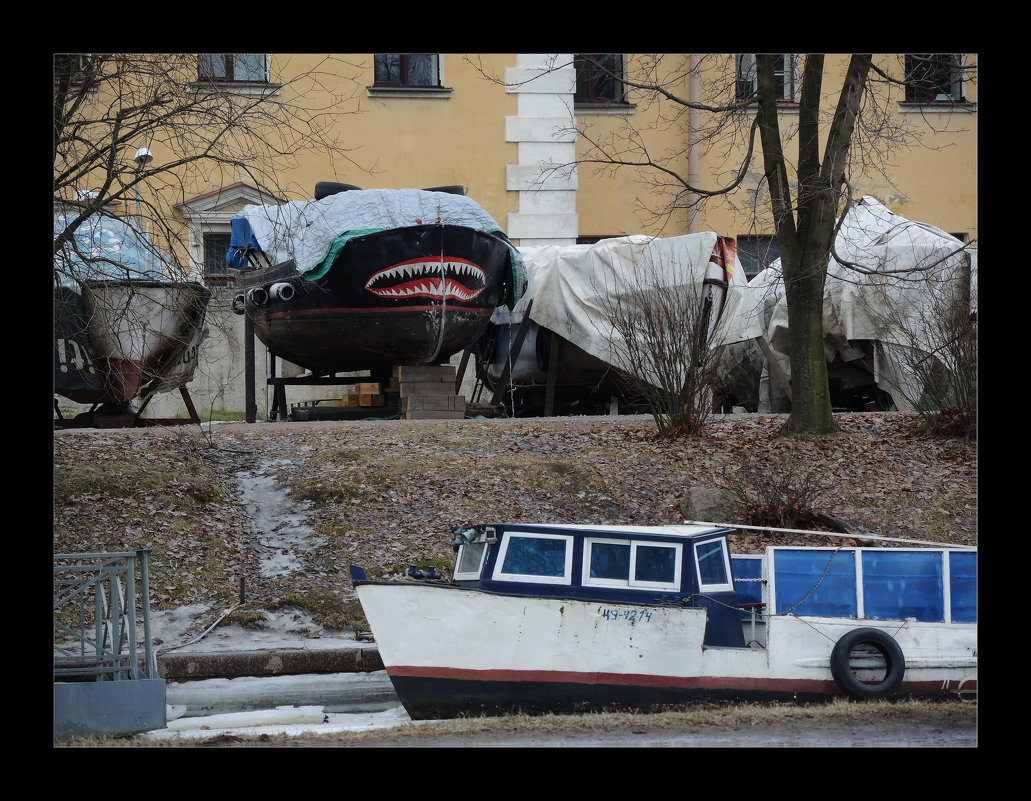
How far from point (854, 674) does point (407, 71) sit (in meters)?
16.1

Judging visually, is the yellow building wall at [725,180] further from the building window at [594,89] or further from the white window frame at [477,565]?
the white window frame at [477,565]

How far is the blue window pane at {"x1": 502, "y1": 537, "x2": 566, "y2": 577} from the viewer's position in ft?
27.6

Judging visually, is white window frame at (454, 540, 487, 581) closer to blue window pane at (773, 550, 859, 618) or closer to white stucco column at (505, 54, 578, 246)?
blue window pane at (773, 550, 859, 618)

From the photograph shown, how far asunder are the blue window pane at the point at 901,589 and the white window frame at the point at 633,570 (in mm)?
1427

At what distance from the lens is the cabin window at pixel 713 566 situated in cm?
870

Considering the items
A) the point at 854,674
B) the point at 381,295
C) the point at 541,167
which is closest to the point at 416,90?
the point at 541,167

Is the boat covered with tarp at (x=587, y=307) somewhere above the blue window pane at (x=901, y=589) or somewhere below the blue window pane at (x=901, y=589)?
above

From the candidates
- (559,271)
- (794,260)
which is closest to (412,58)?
(559,271)

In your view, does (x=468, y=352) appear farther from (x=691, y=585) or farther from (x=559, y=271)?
(x=691, y=585)

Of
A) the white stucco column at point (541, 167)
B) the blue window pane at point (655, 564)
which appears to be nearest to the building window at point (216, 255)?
the white stucco column at point (541, 167)

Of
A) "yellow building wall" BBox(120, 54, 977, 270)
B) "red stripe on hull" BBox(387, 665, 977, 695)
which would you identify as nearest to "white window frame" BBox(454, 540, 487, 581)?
"red stripe on hull" BBox(387, 665, 977, 695)

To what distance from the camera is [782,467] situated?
13.4 meters

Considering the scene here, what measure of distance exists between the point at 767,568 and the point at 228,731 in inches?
152

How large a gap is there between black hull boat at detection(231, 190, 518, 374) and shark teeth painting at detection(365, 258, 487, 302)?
0.05 ft
